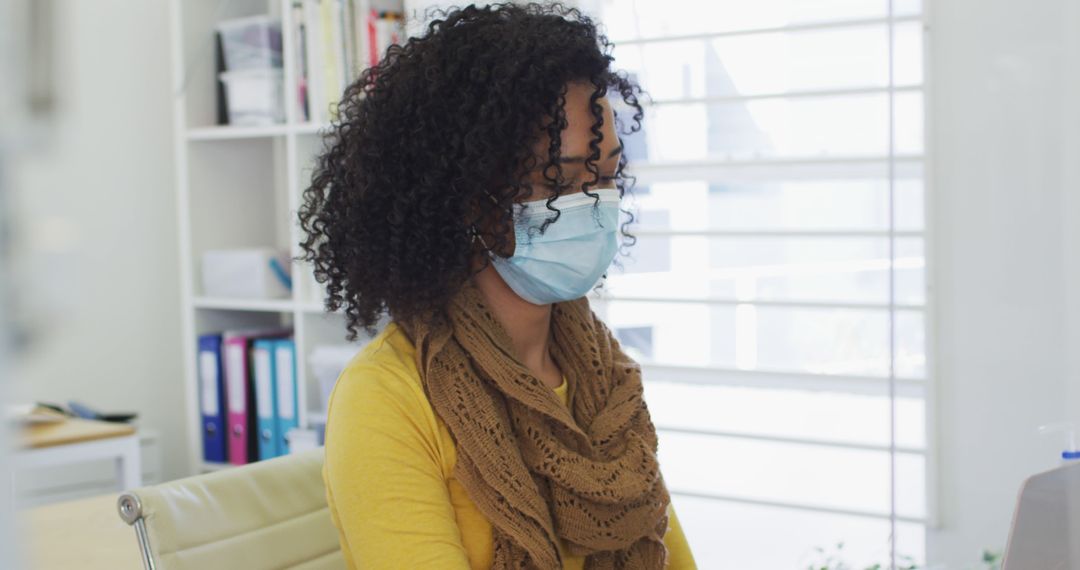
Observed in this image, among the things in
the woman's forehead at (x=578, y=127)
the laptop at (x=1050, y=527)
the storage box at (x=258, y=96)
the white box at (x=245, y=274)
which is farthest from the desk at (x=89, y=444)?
the laptop at (x=1050, y=527)

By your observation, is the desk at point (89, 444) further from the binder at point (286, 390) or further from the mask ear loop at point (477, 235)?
the mask ear loop at point (477, 235)

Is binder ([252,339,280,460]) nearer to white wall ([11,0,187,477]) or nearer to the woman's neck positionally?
white wall ([11,0,187,477])

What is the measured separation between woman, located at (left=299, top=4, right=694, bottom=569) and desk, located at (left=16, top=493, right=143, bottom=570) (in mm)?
401

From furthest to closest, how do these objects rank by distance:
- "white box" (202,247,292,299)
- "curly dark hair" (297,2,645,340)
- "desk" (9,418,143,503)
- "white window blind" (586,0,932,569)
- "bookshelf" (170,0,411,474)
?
1. "white box" (202,247,292,299)
2. "bookshelf" (170,0,411,474)
3. "desk" (9,418,143,503)
4. "white window blind" (586,0,932,569)
5. "curly dark hair" (297,2,645,340)

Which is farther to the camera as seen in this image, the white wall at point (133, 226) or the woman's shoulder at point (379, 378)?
the white wall at point (133, 226)

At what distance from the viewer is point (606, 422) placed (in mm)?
1344

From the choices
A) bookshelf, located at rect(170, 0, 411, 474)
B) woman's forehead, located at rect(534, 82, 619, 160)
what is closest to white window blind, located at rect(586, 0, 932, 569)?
woman's forehead, located at rect(534, 82, 619, 160)

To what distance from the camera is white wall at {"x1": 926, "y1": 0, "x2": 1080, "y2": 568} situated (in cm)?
142

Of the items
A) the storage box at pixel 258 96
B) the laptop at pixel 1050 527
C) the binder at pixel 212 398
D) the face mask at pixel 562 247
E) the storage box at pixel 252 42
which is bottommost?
the binder at pixel 212 398

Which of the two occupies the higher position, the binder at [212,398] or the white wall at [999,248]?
the white wall at [999,248]

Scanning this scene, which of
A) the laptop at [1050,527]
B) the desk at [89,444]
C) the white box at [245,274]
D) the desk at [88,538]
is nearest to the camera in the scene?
the laptop at [1050,527]

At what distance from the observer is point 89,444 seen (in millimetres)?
2234

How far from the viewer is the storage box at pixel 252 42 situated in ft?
9.01

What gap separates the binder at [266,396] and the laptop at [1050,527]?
201 cm
